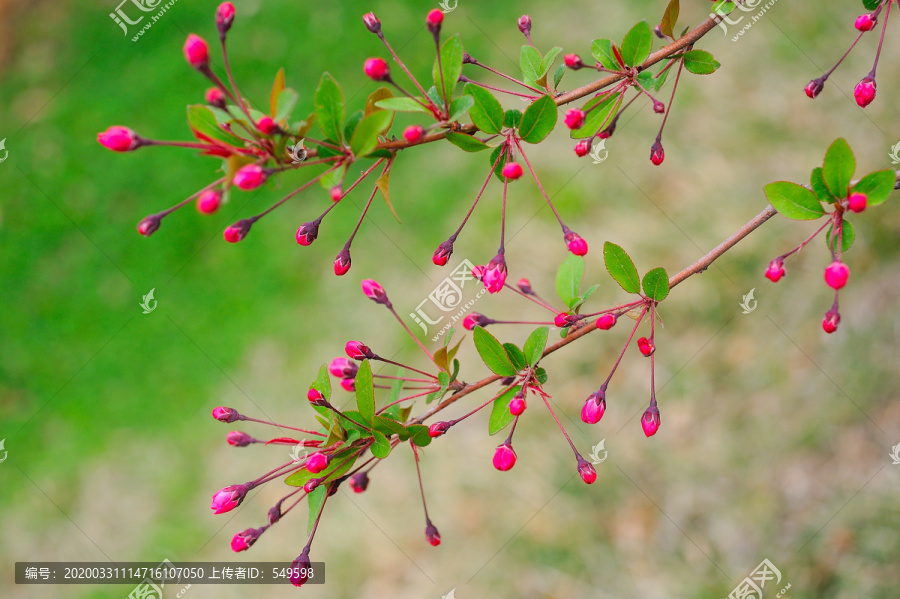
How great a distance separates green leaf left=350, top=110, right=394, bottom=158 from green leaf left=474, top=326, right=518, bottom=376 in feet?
1.09

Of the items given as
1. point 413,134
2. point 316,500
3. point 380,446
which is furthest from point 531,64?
point 316,500

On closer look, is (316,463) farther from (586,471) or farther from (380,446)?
(586,471)

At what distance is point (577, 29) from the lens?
453 cm

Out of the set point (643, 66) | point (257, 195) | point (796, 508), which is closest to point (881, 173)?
point (643, 66)

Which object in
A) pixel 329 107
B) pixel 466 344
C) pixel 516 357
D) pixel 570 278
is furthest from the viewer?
pixel 466 344

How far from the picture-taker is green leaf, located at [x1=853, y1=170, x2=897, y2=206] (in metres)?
0.88

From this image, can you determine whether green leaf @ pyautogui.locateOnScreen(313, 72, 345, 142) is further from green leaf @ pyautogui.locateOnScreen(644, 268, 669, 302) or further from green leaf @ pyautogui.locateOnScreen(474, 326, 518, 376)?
green leaf @ pyautogui.locateOnScreen(644, 268, 669, 302)

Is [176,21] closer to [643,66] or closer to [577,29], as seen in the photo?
[577,29]

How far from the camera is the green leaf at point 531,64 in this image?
111 centimetres

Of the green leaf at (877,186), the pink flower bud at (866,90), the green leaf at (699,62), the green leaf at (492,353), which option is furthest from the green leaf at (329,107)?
the pink flower bud at (866,90)

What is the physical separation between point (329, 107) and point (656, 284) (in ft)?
1.83

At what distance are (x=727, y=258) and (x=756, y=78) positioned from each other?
51.2 inches

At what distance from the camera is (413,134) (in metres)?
0.89

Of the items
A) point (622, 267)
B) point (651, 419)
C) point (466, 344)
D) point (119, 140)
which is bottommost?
point (466, 344)
